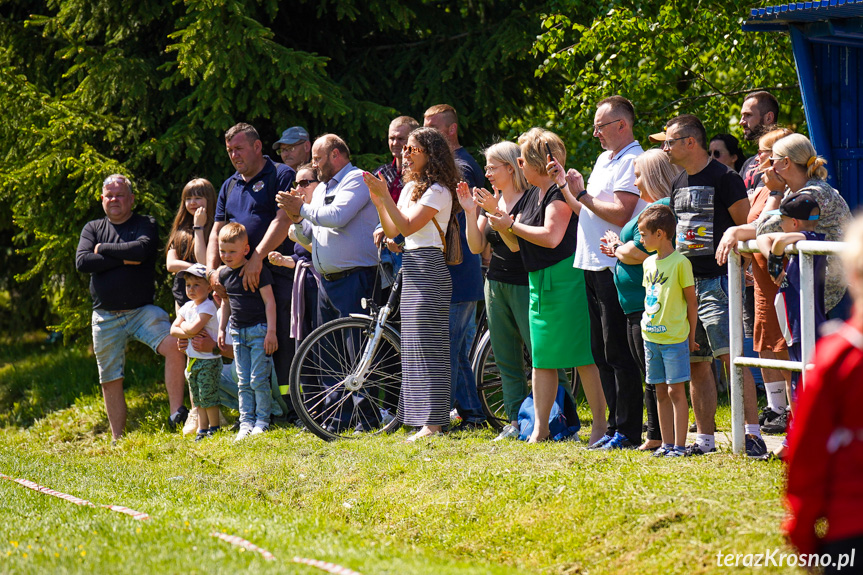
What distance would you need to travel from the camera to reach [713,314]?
5.95 meters

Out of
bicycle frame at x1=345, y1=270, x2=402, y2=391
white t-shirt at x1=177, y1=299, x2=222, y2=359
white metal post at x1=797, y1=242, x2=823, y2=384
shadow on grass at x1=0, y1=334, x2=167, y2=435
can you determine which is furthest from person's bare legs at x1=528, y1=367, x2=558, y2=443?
shadow on grass at x1=0, y1=334, x2=167, y2=435

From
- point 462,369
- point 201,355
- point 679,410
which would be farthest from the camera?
point 201,355

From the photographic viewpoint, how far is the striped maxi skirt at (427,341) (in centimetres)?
739

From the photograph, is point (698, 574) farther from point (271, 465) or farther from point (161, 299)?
point (161, 299)

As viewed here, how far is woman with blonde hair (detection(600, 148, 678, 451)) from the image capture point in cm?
615

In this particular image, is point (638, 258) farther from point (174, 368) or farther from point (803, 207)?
point (174, 368)

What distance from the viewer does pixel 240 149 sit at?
28.6 feet

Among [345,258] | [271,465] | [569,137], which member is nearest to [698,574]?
[271,465]

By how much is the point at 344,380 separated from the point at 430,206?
5.07 feet

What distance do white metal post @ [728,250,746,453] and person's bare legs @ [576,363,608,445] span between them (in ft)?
3.93

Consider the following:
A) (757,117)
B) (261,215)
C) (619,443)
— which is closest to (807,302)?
(619,443)

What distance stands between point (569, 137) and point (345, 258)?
374 cm

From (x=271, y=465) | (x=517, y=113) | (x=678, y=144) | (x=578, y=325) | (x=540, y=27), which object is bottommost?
(x=271, y=465)

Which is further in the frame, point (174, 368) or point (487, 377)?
point (174, 368)
